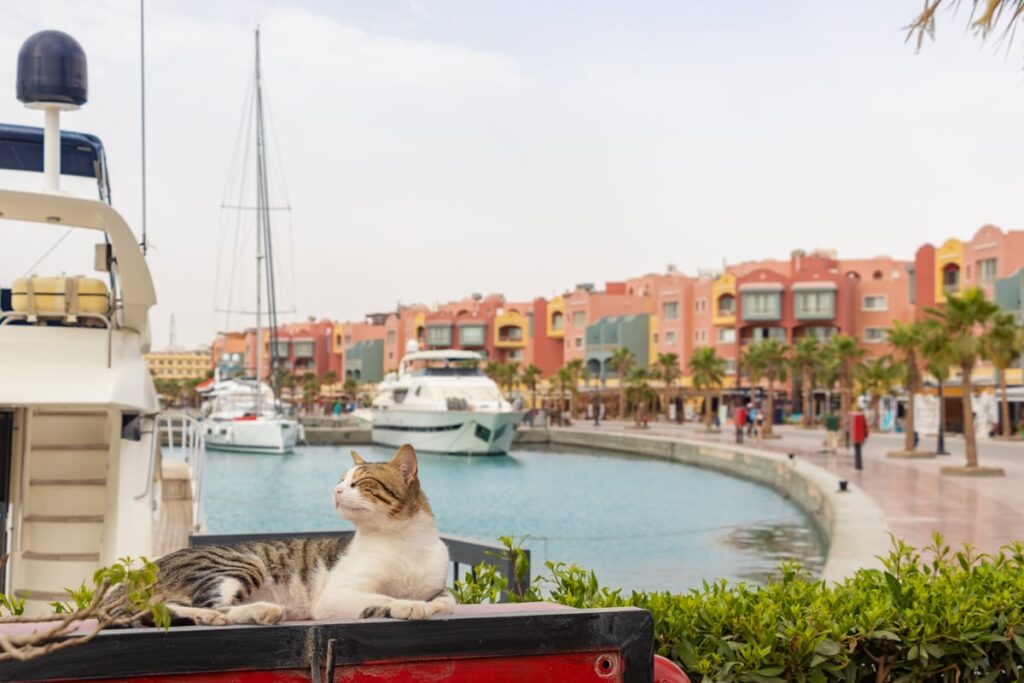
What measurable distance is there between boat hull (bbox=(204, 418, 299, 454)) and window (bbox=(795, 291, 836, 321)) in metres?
39.7

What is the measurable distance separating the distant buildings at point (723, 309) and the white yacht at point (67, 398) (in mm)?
55723

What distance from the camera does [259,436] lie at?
5441 centimetres

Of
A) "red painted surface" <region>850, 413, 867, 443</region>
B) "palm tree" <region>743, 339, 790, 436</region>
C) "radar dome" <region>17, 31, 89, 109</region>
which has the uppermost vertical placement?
"radar dome" <region>17, 31, 89, 109</region>

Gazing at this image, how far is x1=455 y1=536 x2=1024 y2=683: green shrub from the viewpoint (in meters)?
4.15

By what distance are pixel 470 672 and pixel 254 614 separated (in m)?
0.54

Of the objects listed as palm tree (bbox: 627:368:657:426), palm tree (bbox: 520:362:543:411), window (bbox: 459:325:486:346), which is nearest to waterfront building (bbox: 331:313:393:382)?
window (bbox: 459:325:486:346)

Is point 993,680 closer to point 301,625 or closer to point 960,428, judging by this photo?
point 301,625

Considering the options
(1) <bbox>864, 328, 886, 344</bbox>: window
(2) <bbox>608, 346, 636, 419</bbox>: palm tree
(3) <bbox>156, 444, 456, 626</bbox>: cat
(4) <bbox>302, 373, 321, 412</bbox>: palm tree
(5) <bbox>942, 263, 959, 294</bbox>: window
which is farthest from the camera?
(4) <bbox>302, 373, 321, 412</bbox>: palm tree

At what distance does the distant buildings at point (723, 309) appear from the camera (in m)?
69.7

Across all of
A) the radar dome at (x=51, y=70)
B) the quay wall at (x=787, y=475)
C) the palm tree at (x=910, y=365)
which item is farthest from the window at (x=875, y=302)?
the radar dome at (x=51, y=70)

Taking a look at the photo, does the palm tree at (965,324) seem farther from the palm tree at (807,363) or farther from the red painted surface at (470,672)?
the palm tree at (807,363)

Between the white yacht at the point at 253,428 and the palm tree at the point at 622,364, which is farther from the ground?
the palm tree at the point at 622,364

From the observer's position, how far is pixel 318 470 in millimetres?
46562

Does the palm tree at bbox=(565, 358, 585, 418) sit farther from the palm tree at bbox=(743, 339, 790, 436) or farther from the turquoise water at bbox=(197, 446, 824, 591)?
the turquoise water at bbox=(197, 446, 824, 591)
